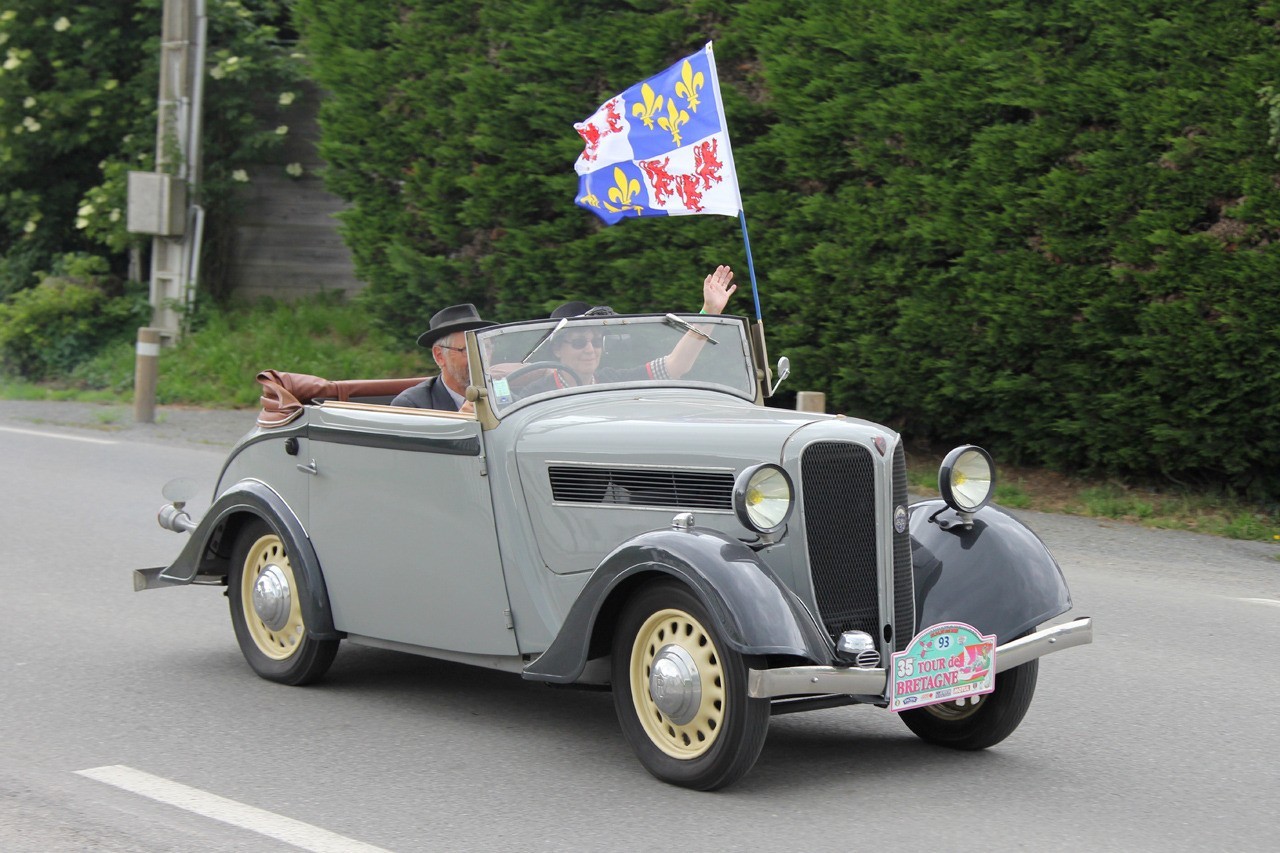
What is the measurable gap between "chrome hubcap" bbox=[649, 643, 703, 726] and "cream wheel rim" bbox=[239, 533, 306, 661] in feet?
6.14

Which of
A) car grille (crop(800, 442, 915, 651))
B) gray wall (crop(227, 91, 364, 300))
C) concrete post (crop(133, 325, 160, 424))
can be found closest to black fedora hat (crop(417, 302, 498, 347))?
car grille (crop(800, 442, 915, 651))

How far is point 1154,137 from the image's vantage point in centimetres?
984

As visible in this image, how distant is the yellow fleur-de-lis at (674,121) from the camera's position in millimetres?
7359

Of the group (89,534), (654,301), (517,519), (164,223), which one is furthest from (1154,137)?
(164,223)

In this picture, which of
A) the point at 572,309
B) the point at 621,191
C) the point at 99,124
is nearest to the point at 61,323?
the point at 99,124

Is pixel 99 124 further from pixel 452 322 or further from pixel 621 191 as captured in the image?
pixel 452 322

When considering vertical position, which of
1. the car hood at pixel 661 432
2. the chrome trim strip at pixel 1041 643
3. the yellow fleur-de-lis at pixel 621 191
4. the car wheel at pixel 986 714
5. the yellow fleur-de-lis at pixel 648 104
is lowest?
the car wheel at pixel 986 714

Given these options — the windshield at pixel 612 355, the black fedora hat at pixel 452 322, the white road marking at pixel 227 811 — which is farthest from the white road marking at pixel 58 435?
the white road marking at pixel 227 811

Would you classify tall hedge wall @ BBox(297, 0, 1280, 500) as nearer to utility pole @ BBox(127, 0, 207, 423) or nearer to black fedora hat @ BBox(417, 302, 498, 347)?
utility pole @ BBox(127, 0, 207, 423)

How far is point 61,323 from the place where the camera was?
17.8 m

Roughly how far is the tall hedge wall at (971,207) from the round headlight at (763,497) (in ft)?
20.0

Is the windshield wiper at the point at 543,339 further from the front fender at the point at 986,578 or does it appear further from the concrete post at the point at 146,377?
the concrete post at the point at 146,377

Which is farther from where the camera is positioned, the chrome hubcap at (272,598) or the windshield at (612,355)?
the chrome hubcap at (272,598)

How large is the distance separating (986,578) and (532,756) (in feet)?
5.29
